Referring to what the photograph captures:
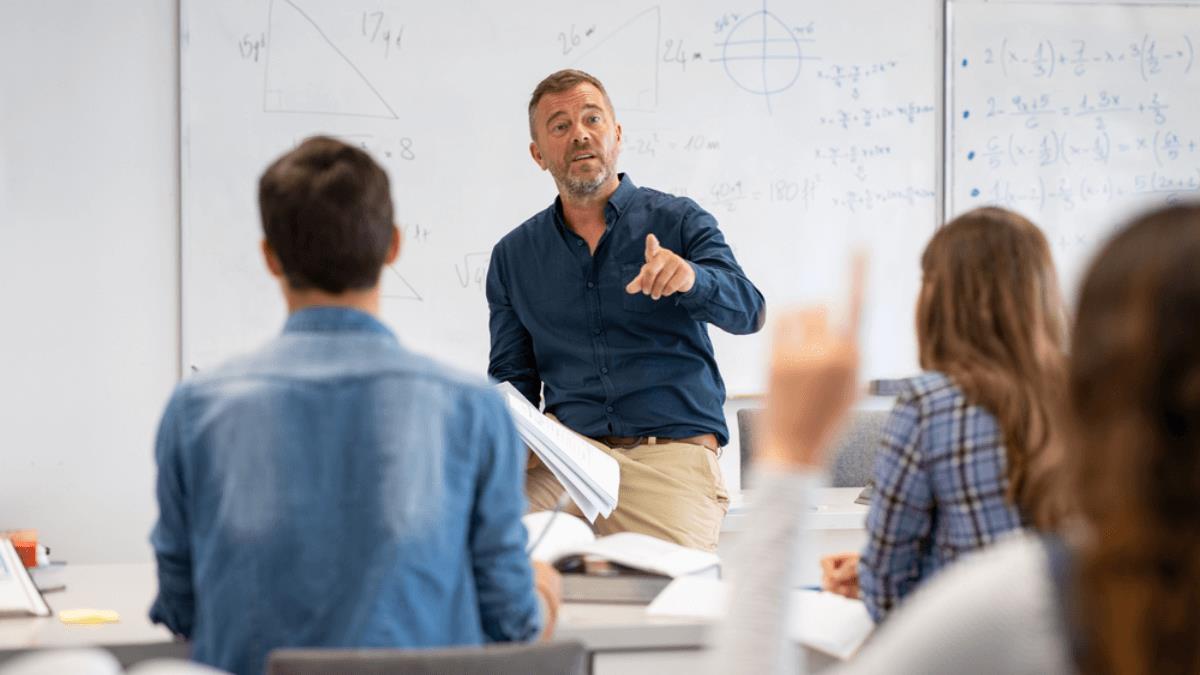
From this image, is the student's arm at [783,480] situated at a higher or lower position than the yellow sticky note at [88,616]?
higher

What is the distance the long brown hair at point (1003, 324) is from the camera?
63.5 inches

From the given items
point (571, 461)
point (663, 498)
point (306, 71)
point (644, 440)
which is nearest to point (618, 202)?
point (644, 440)

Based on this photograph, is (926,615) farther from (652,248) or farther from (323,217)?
Answer: (652,248)

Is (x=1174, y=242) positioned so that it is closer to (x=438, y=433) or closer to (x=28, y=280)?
(x=438, y=433)

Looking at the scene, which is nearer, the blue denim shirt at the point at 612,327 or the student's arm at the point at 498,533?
the student's arm at the point at 498,533

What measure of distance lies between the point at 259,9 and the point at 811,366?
3504mm

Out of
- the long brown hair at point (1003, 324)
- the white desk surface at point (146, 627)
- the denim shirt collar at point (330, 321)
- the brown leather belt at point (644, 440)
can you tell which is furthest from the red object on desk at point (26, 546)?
the long brown hair at point (1003, 324)

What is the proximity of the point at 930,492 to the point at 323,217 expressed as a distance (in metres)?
0.82

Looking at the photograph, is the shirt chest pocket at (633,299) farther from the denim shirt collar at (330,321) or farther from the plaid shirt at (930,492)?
the denim shirt collar at (330,321)

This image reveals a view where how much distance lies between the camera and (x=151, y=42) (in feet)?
13.0

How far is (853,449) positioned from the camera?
3547mm

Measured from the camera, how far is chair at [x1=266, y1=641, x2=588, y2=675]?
124 cm

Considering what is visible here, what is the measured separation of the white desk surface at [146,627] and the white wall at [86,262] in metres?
1.94

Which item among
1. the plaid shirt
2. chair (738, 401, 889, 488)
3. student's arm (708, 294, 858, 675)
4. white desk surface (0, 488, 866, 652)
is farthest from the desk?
chair (738, 401, 889, 488)
